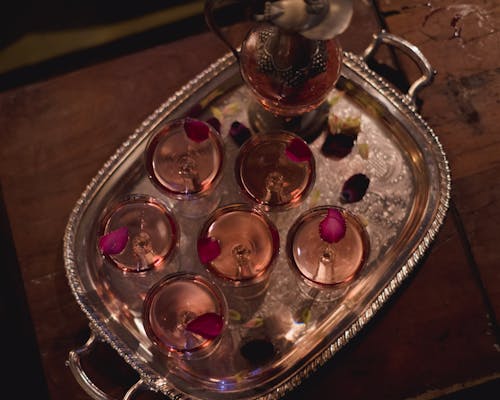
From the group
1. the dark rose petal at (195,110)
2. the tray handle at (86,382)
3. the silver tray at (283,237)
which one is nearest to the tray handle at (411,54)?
the silver tray at (283,237)

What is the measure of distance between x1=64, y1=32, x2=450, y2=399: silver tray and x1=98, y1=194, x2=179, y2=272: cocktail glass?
0.03 m

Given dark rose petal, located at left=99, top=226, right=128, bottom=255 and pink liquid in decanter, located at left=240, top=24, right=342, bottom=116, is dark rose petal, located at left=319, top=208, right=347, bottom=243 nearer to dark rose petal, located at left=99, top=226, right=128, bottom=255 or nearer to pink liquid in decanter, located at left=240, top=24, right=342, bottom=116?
pink liquid in decanter, located at left=240, top=24, right=342, bottom=116

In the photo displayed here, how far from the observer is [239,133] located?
1232 mm

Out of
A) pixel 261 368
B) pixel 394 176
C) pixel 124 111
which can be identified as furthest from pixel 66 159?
pixel 394 176

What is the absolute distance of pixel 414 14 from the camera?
1.32m

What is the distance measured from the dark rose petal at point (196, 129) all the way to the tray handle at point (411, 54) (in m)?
0.42

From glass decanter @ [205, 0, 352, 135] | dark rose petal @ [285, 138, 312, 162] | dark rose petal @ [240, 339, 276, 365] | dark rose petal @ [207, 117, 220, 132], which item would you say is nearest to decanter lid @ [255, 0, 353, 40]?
glass decanter @ [205, 0, 352, 135]

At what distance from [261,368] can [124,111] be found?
0.69m

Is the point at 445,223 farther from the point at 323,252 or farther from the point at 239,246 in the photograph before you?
the point at 239,246

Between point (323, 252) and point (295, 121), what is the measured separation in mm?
306

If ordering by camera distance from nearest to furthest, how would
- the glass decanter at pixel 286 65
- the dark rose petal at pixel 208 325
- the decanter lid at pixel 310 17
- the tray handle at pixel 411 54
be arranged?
the decanter lid at pixel 310 17 → the glass decanter at pixel 286 65 → the dark rose petal at pixel 208 325 → the tray handle at pixel 411 54

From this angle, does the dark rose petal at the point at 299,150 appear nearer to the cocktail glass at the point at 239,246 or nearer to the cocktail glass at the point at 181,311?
the cocktail glass at the point at 239,246

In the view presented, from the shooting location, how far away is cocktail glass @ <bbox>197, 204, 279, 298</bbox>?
1.15 m

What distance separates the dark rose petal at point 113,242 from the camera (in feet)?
3.69
